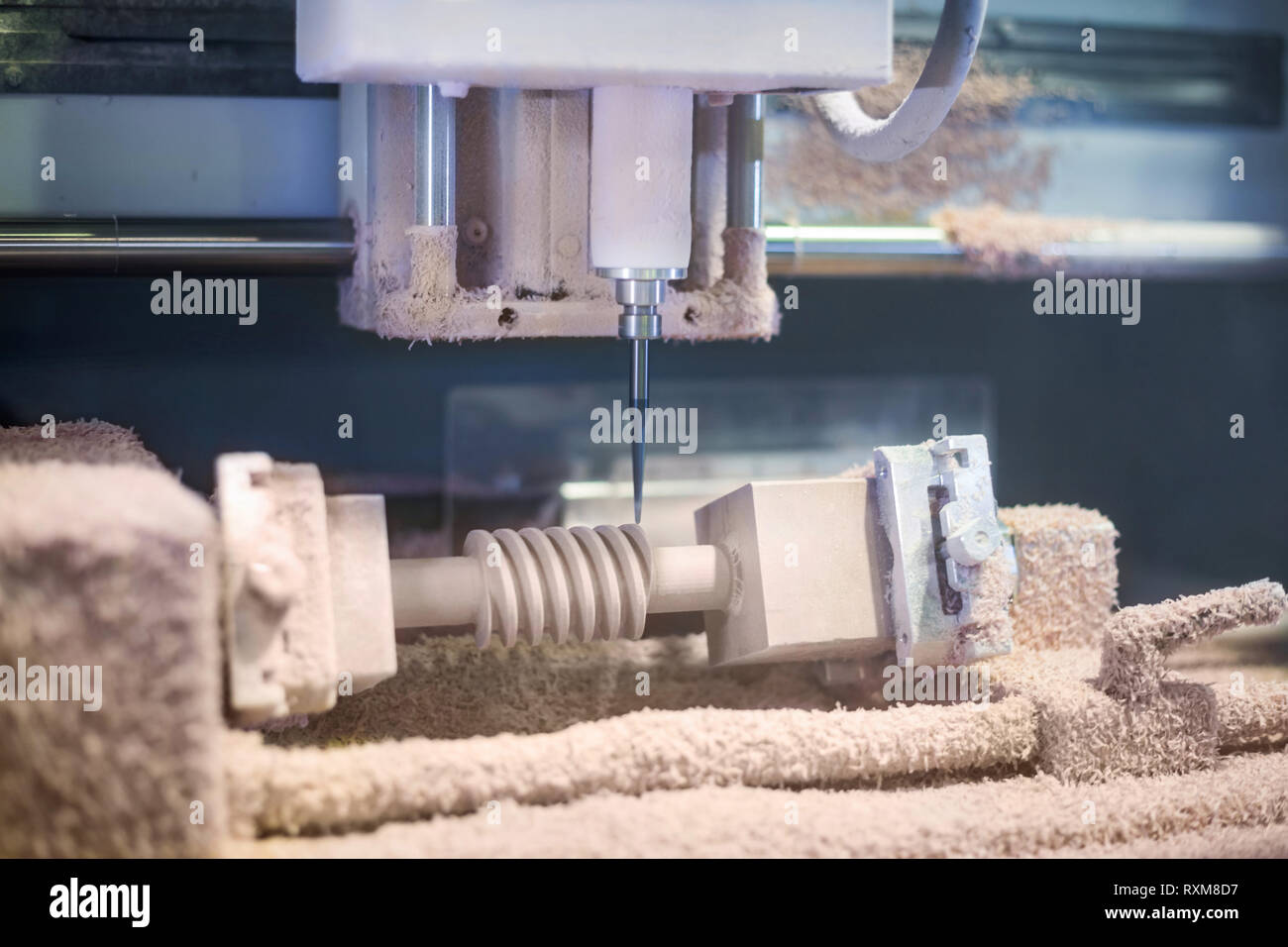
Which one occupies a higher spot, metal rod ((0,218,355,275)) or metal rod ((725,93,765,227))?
metal rod ((725,93,765,227))

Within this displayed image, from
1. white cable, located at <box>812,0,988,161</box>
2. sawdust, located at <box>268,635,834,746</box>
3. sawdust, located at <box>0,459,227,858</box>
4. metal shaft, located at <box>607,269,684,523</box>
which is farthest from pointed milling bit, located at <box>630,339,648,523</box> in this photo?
sawdust, located at <box>0,459,227,858</box>

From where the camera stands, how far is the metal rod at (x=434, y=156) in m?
0.95

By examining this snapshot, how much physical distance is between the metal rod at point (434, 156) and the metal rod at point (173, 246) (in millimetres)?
178

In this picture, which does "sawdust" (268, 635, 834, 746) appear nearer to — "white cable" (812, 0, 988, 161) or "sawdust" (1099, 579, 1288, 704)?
"sawdust" (1099, 579, 1288, 704)

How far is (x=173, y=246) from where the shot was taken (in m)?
1.08

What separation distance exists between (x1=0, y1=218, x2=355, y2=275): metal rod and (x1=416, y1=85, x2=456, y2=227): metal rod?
0.58 feet

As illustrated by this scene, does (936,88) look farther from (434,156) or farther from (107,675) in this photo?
(107,675)

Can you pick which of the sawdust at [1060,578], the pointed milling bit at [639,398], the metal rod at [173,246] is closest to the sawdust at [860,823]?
the sawdust at [1060,578]

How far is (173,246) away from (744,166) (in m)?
0.49

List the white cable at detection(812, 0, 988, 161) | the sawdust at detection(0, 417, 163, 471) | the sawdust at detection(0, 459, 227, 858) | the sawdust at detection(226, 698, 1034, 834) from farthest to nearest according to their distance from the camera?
the white cable at detection(812, 0, 988, 161)
the sawdust at detection(0, 417, 163, 471)
the sawdust at detection(226, 698, 1034, 834)
the sawdust at detection(0, 459, 227, 858)

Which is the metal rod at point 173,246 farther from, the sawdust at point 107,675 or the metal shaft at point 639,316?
the sawdust at point 107,675

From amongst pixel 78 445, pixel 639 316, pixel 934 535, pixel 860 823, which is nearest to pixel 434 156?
pixel 639 316

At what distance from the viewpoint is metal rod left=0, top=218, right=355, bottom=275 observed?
1.04m
